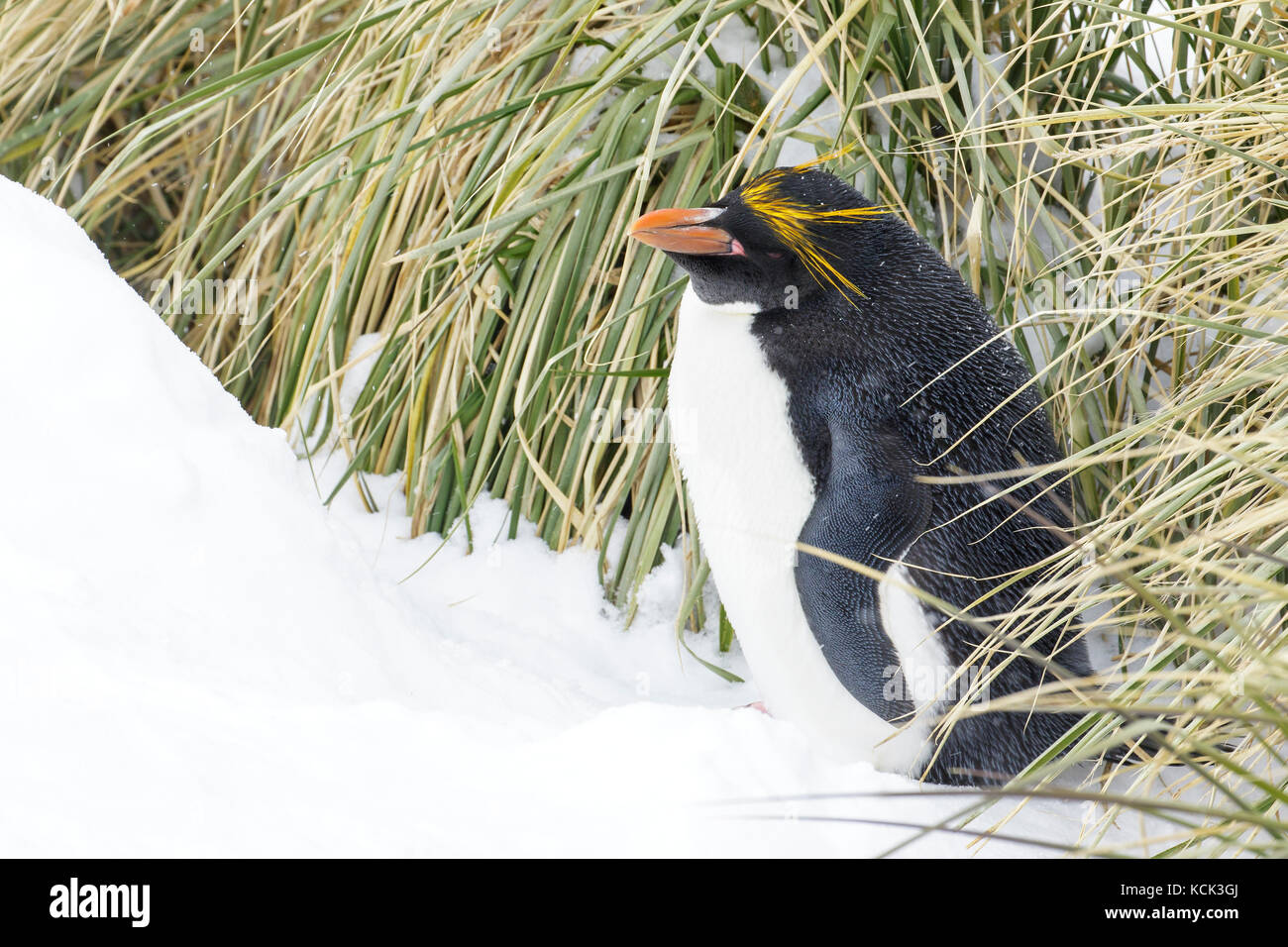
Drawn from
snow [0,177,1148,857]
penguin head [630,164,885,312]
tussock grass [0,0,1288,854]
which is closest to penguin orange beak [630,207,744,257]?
penguin head [630,164,885,312]

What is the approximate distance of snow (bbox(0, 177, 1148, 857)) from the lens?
0.81 m

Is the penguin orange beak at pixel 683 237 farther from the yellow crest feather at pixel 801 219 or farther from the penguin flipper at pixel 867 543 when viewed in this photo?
the penguin flipper at pixel 867 543

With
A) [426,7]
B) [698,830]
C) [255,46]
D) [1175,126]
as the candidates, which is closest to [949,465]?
[1175,126]

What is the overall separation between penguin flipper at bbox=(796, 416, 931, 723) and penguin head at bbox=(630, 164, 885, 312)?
0.17 metres

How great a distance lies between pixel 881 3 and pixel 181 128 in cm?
123

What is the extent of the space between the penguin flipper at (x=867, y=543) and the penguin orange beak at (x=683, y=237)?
0.76ft

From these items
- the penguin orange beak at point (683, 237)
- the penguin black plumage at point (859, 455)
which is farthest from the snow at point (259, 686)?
the penguin orange beak at point (683, 237)

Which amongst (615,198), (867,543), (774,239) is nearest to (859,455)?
(867,543)

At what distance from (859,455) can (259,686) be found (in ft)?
2.10

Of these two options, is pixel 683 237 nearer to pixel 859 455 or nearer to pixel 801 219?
pixel 801 219

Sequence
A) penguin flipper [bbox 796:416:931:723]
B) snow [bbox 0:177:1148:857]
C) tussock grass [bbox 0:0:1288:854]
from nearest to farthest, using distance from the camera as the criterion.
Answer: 1. snow [bbox 0:177:1148:857]
2. penguin flipper [bbox 796:416:931:723]
3. tussock grass [bbox 0:0:1288:854]

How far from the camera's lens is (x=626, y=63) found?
1493 millimetres

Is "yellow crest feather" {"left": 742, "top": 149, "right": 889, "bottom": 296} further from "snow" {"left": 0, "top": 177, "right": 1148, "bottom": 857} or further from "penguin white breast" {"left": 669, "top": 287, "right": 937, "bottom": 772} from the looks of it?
"snow" {"left": 0, "top": 177, "right": 1148, "bottom": 857}

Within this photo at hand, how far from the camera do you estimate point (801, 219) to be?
128 cm
